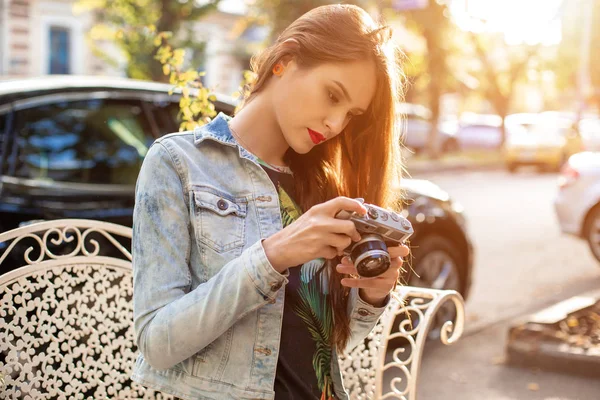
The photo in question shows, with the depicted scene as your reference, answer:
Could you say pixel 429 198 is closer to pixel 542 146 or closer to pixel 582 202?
pixel 582 202

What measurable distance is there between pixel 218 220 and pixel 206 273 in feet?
0.40

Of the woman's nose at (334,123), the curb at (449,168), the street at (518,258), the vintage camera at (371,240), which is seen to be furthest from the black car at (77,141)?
the curb at (449,168)

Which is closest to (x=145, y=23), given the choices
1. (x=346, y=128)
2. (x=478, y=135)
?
(x=346, y=128)

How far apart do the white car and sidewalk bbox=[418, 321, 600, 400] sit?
3.22 meters

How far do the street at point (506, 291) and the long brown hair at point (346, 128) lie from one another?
2.44m

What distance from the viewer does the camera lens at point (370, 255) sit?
150cm

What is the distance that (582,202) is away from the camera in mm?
7676

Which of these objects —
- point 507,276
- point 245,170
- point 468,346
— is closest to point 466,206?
point 507,276

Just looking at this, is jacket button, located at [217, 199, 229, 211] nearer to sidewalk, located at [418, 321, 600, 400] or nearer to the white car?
sidewalk, located at [418, 321, 600, 400]

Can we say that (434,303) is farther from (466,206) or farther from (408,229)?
(466,206)

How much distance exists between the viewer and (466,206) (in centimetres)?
1228

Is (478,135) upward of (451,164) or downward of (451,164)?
upward

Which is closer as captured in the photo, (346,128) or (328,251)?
(328,251)

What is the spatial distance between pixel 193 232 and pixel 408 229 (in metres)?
0.47
